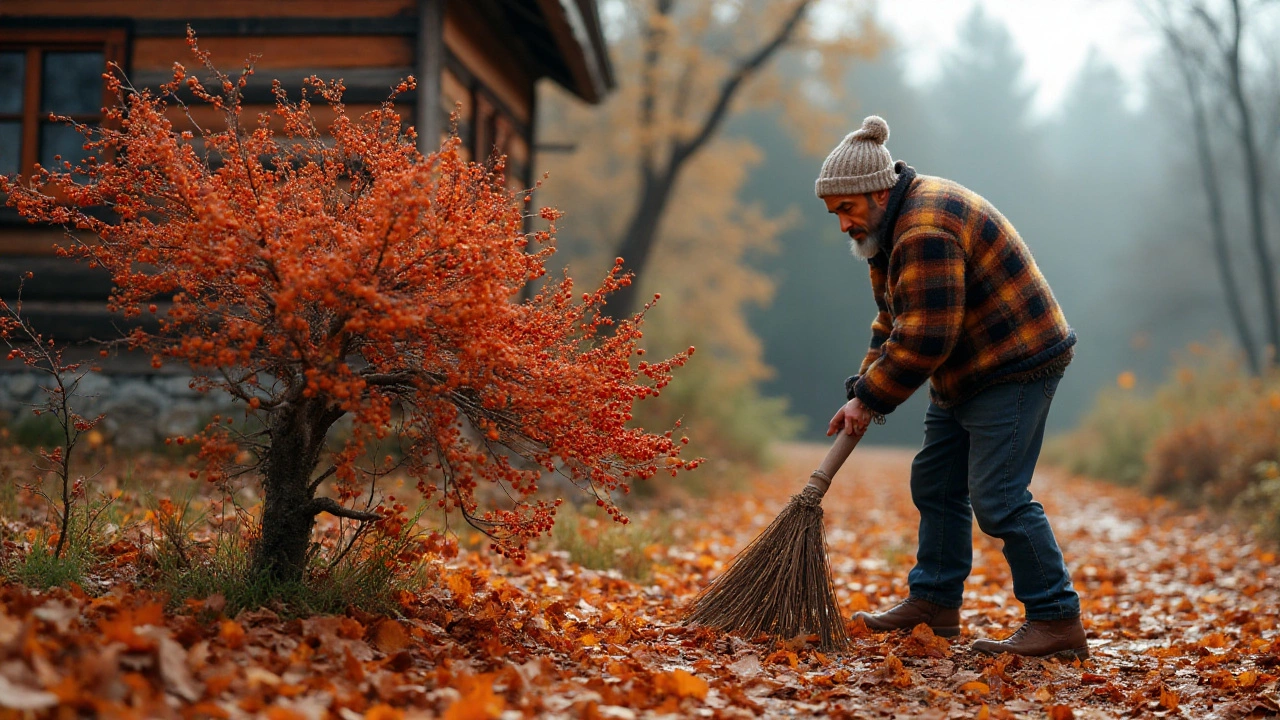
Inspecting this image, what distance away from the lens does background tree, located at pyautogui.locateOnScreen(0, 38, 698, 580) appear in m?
2.71

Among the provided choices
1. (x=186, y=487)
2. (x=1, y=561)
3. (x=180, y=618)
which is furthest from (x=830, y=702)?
(x=186, y=487)

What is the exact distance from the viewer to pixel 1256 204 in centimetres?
1459

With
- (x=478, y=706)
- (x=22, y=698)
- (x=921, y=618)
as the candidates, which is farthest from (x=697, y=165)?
(x=22, y=698)

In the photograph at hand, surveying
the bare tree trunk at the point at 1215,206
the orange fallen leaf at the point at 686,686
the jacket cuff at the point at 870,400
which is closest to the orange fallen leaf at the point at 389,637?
the orange fallen leaf at the point at 686,686

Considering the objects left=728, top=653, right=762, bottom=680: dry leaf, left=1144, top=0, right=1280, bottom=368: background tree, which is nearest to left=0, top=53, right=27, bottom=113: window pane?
left=728, top=653, right=762, bottom=680: dry leaf

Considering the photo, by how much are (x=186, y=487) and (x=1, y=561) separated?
83.1 inches

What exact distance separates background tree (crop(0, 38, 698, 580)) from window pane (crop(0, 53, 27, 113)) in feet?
13.9

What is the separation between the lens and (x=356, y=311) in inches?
107

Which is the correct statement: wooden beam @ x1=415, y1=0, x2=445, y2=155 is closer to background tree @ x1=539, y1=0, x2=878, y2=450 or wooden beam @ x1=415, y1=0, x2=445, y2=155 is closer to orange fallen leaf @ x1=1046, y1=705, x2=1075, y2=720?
background tree @ x1=539, y1=0, x2=878, y2=450

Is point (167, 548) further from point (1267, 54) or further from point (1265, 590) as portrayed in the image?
point (1267, 54)

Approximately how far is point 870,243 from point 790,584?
125 cm

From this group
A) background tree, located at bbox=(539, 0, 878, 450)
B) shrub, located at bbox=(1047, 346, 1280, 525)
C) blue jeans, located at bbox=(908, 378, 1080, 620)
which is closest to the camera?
blue jeans, located at bbox=(908, 378, 1080, 620)

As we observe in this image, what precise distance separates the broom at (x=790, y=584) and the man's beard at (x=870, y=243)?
668 millimetres

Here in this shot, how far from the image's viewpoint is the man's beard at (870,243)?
3.65m
